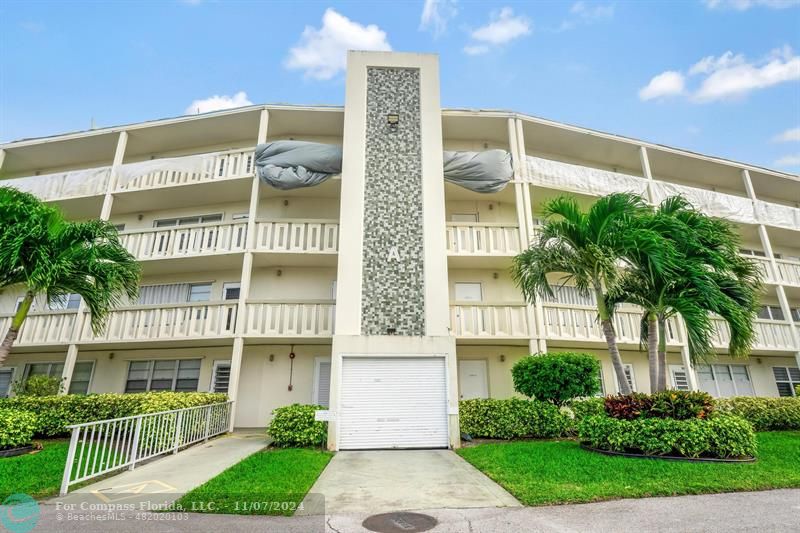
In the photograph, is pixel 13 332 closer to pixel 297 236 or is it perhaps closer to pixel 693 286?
pixel 297 236

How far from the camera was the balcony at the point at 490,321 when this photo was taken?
1227cm

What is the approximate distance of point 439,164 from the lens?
12727 mm

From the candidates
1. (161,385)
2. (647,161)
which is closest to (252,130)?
(161,385)

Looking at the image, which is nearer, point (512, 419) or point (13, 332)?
point (13, 332)

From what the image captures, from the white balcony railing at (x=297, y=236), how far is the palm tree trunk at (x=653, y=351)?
9075 millimetres

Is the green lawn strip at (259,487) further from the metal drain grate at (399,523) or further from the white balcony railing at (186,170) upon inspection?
the white balcony railing at (186,170)

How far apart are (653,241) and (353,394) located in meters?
7.87

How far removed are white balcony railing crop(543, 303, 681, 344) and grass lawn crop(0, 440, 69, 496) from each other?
12.0 metres

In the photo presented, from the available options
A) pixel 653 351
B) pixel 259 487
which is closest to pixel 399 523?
pixel 259 487

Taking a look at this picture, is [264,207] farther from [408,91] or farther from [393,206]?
[408,91]

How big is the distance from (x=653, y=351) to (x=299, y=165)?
1160cm

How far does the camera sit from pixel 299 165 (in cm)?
1349

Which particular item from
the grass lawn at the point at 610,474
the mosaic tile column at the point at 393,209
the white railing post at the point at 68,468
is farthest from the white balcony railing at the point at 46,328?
the grass lawn at the point at 610,474

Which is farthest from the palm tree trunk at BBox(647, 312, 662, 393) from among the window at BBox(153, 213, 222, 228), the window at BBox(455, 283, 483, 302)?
the window at BBox(153, 213, 222, 228)
